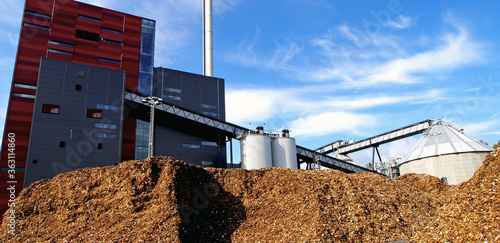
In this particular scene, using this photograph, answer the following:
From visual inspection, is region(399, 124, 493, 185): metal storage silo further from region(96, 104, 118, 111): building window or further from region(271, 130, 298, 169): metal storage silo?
region(96, 104, 118, 111): building window

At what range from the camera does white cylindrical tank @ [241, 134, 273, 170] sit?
39625mm

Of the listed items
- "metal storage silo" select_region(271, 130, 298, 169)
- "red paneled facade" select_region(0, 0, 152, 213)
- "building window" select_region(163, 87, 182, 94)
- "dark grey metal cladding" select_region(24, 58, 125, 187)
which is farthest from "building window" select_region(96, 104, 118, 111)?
"metal storage silo" select_region(271, 130, 298, 169)

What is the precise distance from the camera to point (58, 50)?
164 feet

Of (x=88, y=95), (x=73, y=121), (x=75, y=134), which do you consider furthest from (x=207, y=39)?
(x=75, y=134)

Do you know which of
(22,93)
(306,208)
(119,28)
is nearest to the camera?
(306,208)

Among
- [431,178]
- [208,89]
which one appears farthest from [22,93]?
[431,178]

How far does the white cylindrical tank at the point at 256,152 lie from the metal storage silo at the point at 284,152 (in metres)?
1.23

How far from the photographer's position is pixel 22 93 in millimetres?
43625

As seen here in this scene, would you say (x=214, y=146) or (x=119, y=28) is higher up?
(x=119, y=28)

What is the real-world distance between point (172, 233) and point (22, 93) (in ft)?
151

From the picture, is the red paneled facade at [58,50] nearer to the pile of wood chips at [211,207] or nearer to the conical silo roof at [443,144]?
the pile of wood chips at [211,207]

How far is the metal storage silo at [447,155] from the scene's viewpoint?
38.7 metres

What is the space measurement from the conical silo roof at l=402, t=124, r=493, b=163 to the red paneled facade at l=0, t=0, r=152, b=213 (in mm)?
46400

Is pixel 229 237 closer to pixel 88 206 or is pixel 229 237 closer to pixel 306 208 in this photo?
pixel 306 208
